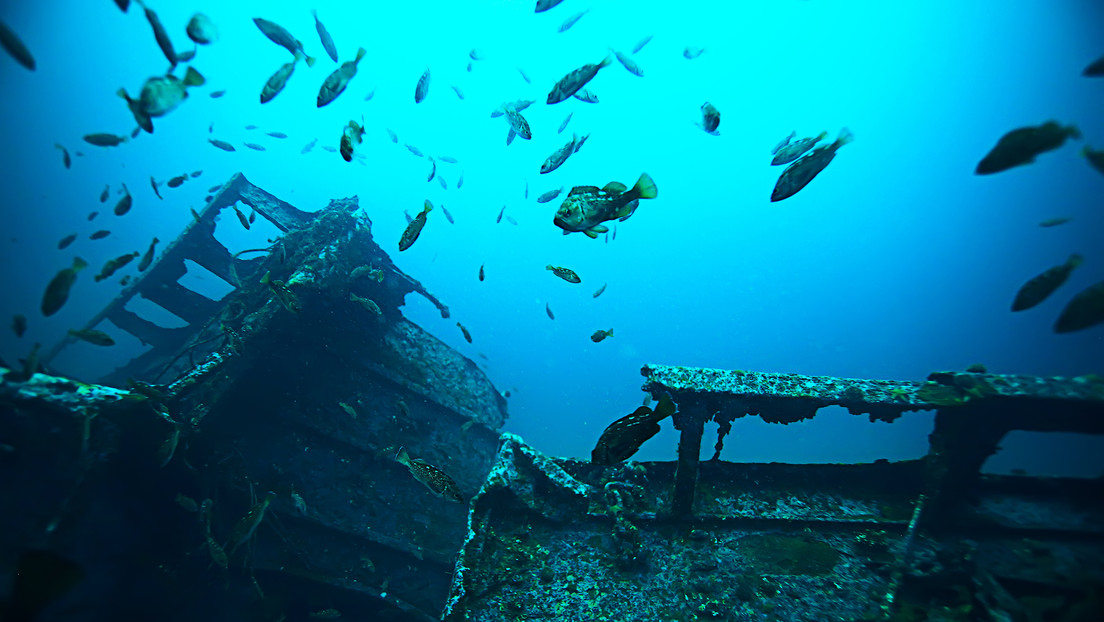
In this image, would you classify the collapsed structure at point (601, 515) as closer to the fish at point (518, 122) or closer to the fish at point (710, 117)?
the fish at point (710, 117)

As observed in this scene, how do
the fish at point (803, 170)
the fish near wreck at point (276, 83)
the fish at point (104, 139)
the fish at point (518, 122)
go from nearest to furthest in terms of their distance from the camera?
the fish at point (803, 170)
the fish near wreck at point (276, 83)
the fish at point (518, 122)
the fish at point (104, 139)

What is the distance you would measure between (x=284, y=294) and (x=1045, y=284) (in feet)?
24.9

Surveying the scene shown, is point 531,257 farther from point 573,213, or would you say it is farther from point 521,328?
point 573,213

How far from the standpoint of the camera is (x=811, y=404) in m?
3.31


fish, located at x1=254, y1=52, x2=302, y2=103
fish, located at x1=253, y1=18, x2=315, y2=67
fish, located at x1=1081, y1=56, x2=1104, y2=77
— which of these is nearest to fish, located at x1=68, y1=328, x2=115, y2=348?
fish, located at x1=254, y1=52, x2=302, y2=103

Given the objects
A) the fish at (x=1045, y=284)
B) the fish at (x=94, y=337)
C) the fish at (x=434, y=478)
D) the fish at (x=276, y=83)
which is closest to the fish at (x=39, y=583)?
the fish at (x=434, y=478)

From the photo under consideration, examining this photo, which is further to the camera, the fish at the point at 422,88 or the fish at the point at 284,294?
the fish at the point at 422,88

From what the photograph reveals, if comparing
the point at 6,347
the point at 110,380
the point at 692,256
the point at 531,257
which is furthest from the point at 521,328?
the point at 110,380

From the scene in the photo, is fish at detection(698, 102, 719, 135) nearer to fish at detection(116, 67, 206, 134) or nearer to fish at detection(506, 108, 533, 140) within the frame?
fish at detection(506, 108, 533, 140)

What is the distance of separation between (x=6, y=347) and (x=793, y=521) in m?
42.4

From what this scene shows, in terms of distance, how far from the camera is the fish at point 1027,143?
7.87 ft

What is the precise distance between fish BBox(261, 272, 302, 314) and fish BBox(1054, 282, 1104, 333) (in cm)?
700

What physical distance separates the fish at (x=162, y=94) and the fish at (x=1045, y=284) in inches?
261

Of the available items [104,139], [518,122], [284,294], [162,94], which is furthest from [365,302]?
[104,139]
